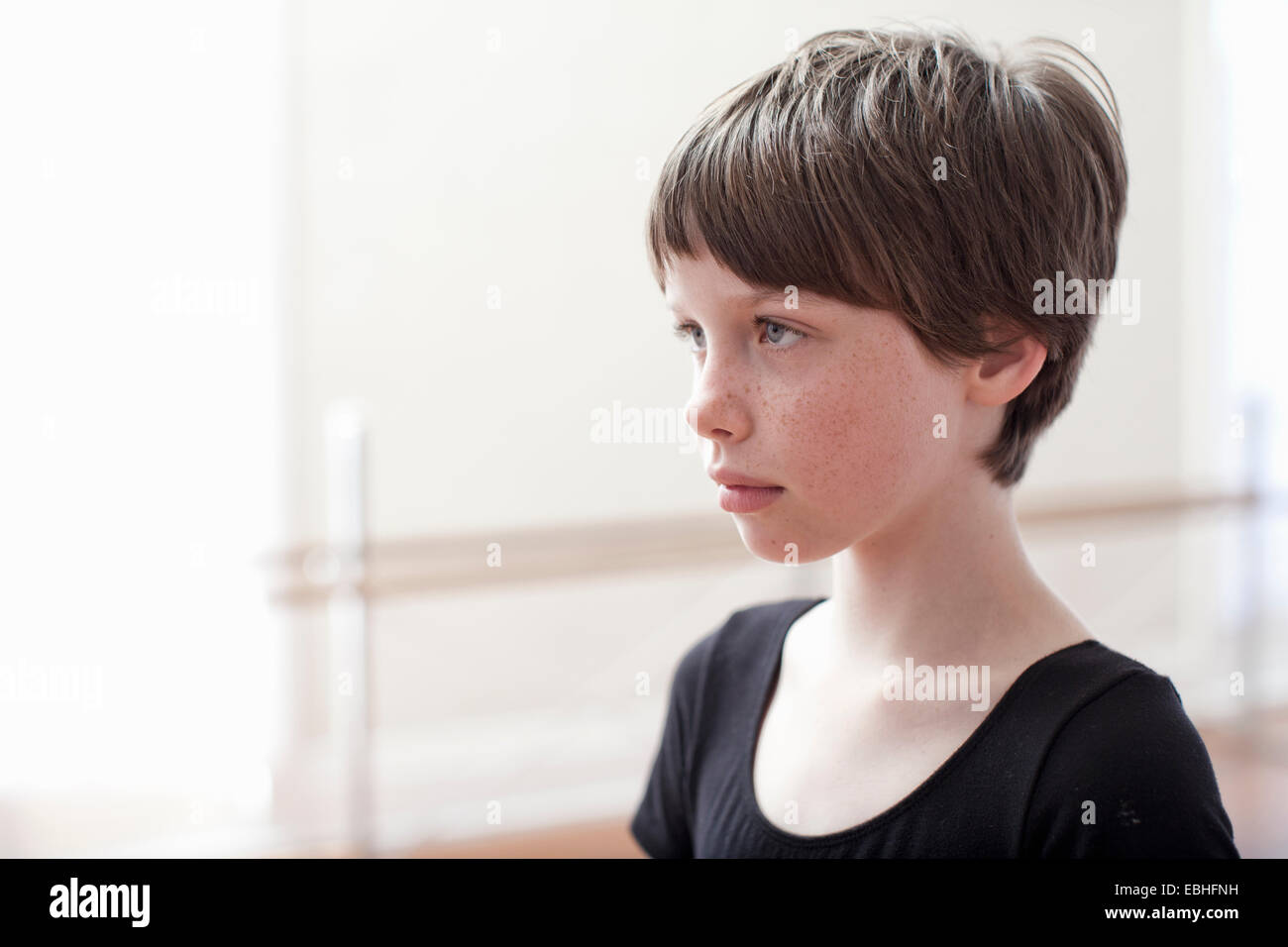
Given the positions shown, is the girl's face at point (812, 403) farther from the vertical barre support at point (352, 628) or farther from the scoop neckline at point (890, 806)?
the vertical barre support at point (352, 628)

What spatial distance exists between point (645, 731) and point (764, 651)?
1.58 meters

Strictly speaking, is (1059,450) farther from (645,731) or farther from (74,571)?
(74,571)

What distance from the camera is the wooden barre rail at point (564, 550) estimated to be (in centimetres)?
201

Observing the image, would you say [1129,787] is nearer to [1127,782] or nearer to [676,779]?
[1127,782]

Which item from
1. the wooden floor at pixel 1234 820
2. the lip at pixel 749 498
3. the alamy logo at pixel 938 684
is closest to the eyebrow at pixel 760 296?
the lip at pixel 749 498

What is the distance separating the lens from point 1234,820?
1.59 meters

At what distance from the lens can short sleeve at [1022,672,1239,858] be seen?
0.58 m
